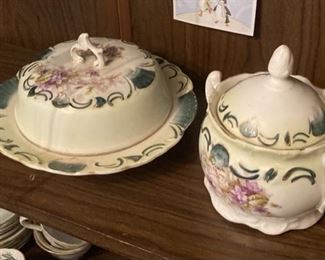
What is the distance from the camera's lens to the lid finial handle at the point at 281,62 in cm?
59

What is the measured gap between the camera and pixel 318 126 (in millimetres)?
612

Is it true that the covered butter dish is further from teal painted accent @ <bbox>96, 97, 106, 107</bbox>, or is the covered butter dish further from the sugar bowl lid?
the sugar bowl lid

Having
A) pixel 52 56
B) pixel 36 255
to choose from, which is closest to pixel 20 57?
pixel 52 56

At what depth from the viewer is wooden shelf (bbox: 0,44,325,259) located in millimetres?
663

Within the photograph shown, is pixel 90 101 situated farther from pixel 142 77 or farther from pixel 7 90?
pixel 7 90

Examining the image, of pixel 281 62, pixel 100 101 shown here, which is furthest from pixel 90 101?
pixel 281 62

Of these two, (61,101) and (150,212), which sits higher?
(61,101)

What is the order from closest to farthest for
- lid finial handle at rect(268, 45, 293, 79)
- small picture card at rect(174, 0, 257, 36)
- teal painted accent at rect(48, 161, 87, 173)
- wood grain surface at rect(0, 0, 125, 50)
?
lid finial handle at rect(268, 45, 293, 79)
teal painted accent at rect(48, 161, 87, 173)
small picture card at rect(174, 0, 257, 36)
wood grain surface at rect(0, 0, 125, 50)

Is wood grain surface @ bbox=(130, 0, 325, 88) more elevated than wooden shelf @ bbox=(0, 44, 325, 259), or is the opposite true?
wood grain surface @ bbox=(130, 0, 325, 88)

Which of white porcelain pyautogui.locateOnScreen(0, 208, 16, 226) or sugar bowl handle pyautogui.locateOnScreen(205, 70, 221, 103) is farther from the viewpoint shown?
white porcelain pyautogui.locateOnScreen(0, 208, 16, 226)

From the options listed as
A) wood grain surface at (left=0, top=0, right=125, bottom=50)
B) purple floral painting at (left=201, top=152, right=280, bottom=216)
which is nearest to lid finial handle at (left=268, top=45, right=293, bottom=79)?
purple floral painting at (left=201, top=152, right=280, bottom=216)

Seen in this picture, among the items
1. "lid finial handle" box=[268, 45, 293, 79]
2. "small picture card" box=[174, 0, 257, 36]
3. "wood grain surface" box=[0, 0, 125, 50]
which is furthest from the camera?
"wood grain surface" box=[0, 0, 125, 50]

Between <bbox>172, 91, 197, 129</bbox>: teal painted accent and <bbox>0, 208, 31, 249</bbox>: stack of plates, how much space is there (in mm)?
392

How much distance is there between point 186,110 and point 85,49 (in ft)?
0.52
